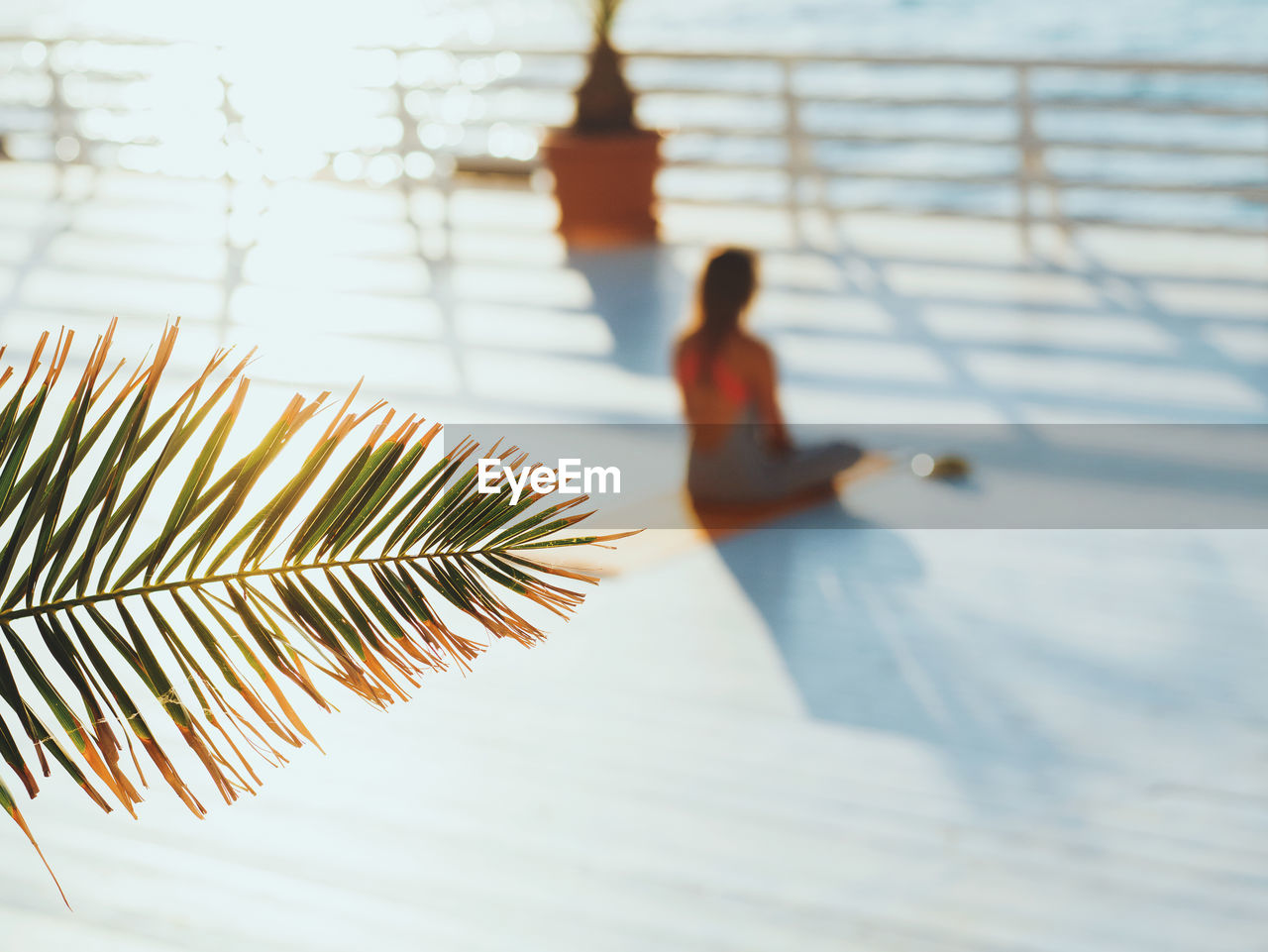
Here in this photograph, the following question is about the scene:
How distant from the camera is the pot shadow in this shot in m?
5.13

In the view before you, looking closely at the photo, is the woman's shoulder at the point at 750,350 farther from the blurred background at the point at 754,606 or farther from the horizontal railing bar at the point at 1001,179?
the horizontal railing bar at the point at 1001,179

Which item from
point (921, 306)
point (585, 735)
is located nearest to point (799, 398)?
point (921, 306)

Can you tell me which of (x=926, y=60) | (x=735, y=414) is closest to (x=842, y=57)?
(x=926, y=60)

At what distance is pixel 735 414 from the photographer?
3541 millimetres

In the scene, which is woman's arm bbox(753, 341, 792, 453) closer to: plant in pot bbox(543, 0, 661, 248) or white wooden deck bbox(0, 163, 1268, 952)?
white wooden deck bbox(0, 163, 1268, 952)

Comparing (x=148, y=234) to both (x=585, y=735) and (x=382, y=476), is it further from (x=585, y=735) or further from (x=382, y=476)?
(x=382, y=476)

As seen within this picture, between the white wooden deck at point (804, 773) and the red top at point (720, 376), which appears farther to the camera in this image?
the red top at point (720, 376)

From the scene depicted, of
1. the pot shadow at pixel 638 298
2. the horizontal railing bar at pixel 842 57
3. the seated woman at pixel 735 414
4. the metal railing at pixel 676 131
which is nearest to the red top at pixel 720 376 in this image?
the seated woman at pixel 735 414

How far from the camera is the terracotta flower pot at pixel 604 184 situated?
21.5ft

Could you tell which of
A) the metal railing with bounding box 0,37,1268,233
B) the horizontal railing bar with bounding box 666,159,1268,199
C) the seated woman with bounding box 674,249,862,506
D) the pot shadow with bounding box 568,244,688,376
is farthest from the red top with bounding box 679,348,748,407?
the horizontal railing bar with bounding box 666,159,1268,199

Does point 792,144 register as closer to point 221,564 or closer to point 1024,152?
point 1024,152

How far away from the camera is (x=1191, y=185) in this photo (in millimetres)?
6414

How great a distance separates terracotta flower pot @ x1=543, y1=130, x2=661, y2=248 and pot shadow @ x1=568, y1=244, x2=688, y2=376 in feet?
A: 0.59

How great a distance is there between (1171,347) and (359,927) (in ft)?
13.2
